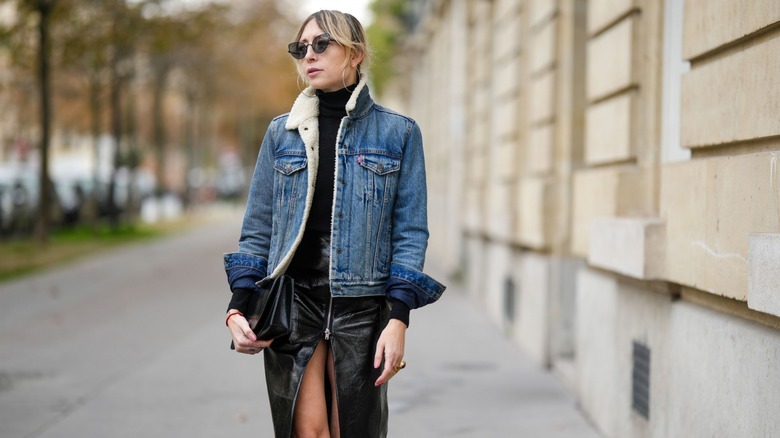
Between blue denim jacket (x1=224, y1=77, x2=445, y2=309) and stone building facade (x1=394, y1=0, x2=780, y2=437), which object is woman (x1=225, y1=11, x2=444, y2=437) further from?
stone building facade (x1=394, y1=0, x2=780, y2=437)

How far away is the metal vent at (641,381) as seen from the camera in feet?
19.1

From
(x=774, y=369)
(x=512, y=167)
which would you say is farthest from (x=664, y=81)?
(x=512, y=167)

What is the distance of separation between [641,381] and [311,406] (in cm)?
280

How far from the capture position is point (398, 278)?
352 cm

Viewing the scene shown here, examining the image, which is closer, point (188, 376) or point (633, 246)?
point (633, 246)

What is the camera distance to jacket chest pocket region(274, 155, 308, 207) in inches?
140

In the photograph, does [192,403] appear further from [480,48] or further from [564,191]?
[480,48]

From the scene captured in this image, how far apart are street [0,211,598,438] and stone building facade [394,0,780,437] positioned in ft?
1.30

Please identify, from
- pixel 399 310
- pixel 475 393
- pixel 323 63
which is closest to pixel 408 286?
pixel 399 310

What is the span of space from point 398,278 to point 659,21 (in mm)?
3128

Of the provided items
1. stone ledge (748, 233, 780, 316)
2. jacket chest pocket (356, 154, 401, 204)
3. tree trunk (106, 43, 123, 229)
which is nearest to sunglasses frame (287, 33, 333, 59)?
jacket chest pocket (356, 154, 401, 204)

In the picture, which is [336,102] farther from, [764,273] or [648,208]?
[648,208]

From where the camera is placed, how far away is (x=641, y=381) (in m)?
5.95

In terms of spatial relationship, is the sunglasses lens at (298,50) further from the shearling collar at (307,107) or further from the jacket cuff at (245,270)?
the jacket cuff at (245,270)
